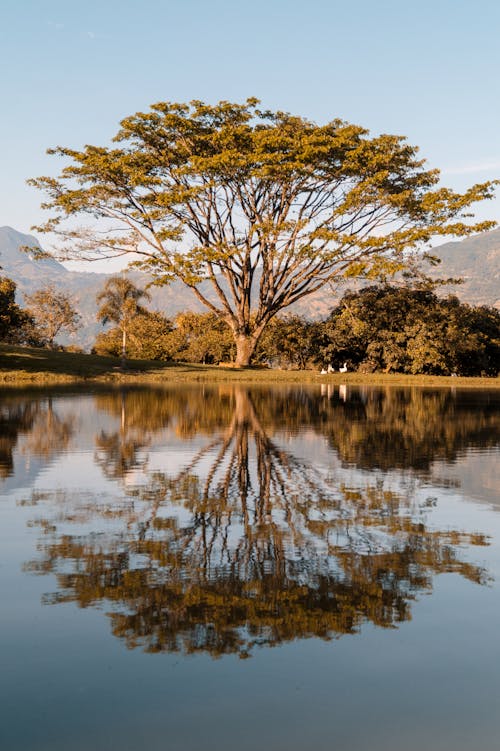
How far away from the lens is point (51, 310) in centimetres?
11156

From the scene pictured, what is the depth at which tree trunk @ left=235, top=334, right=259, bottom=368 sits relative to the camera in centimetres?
5788

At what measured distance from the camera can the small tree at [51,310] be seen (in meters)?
111

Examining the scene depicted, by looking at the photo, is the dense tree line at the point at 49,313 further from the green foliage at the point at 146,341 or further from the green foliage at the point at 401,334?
the green foliage at the point at 401,334

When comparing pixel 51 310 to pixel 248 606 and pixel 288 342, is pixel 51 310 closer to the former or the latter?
pixel 288 342

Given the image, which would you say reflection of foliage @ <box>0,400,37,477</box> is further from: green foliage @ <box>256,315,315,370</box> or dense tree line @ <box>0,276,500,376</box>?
green foliage @ <box>256,315,315,370</box>

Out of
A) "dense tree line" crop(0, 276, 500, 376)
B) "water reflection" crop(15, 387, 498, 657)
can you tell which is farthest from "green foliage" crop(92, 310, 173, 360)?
"water reflection" crop(15, 387, 498, 657)

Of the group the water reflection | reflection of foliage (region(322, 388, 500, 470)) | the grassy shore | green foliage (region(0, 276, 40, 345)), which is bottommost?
the water reflection

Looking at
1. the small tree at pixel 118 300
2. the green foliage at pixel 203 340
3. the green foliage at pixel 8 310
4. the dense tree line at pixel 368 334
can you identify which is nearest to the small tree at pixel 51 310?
the green foliage at pixel 8 310

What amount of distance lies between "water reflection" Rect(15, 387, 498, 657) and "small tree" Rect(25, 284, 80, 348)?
321 feet

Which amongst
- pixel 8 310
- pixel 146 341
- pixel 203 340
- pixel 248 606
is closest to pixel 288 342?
pixel 203 340

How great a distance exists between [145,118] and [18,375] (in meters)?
17.4

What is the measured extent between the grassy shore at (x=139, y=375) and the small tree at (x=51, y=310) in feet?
174

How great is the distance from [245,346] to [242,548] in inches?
1992

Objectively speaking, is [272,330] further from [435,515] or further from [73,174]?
[435,515]
